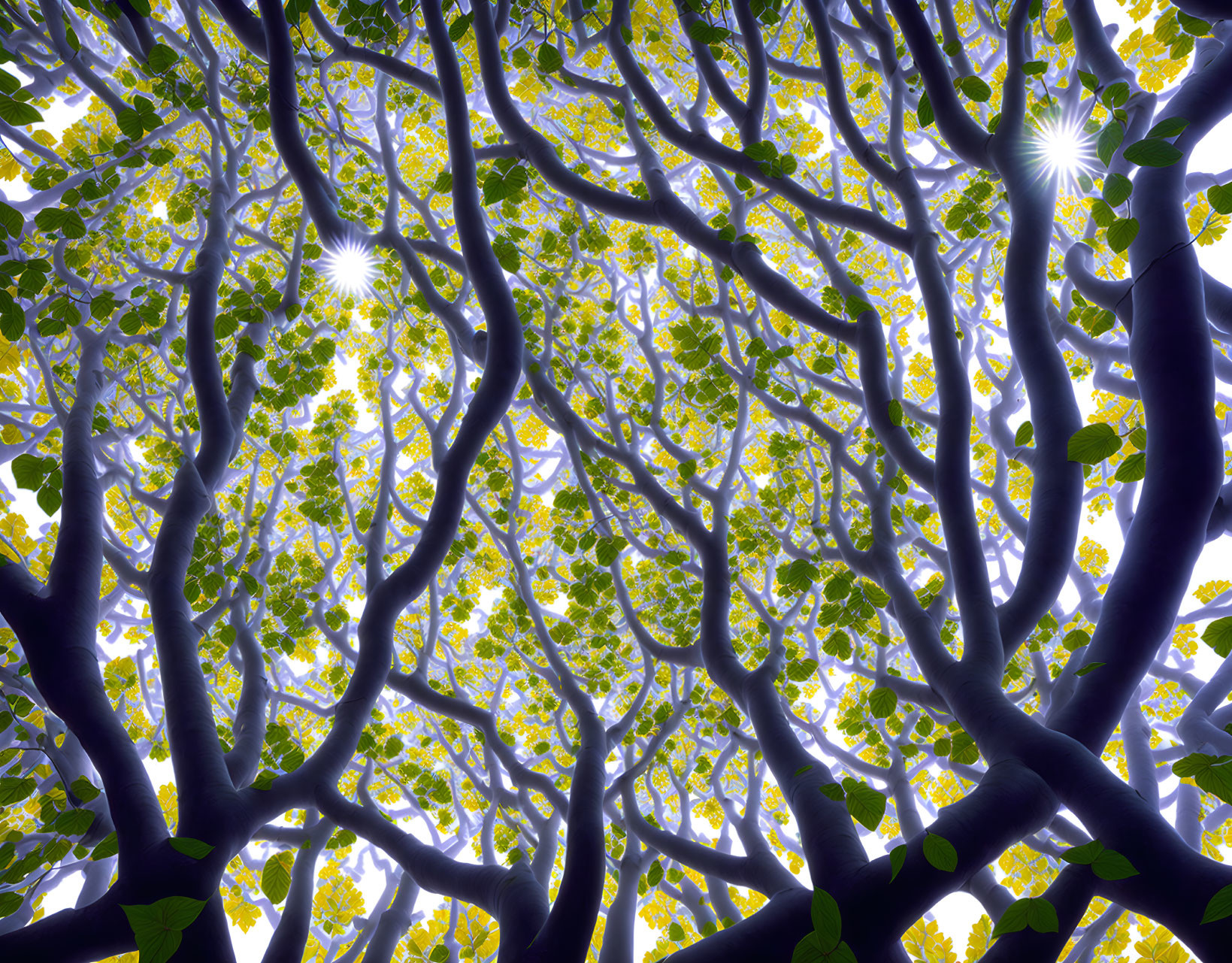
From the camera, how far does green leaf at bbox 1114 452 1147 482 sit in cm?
208

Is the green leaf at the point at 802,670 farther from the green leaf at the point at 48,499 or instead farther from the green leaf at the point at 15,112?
the green leaf at the point at 15,112

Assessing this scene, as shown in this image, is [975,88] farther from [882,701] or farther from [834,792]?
[834,792]

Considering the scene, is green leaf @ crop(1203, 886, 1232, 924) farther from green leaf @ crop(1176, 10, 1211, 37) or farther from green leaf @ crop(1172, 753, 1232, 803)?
green leaf @ crop(1176, 10, 1211, 37)

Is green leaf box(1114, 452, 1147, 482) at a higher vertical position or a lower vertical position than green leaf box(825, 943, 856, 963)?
higher

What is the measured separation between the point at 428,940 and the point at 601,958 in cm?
243

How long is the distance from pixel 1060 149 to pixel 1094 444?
139 centimetres

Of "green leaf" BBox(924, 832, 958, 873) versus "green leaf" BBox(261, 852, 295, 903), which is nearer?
"green leaf" BBox(924, 832, 958, 873)

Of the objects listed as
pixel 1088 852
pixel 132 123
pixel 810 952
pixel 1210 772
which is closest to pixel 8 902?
pixel 810 952

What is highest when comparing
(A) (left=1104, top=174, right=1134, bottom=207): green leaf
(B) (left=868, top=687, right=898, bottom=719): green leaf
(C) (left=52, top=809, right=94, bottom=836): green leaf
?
(A) (left=1104, top=174, right=1134, bottom=207): green leaf

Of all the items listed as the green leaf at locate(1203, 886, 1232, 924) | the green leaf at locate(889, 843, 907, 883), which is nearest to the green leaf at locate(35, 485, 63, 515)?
the green leaf at locate(889, 843, 907, 883)

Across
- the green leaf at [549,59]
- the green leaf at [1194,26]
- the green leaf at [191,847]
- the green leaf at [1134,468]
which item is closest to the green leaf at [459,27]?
the green leaf at [549,59]

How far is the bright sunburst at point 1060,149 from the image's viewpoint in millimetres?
2545

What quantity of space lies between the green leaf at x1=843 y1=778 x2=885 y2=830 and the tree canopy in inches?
0.6

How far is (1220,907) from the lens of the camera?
55.4 inches
